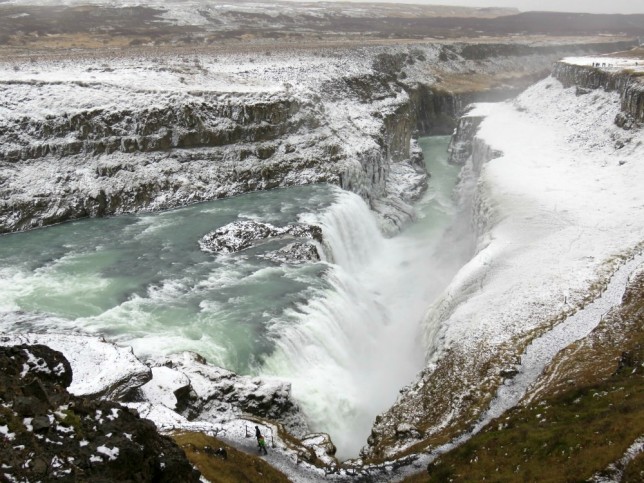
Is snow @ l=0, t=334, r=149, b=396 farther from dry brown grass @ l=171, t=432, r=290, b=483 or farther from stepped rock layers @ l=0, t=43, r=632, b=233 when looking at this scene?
stepped rock layers @ l=0, t=43, r=632, b=233

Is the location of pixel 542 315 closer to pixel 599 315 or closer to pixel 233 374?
pixel 599 315

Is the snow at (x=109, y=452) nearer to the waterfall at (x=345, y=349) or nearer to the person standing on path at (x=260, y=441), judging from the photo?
the person standing on path at (x=260, y=441)

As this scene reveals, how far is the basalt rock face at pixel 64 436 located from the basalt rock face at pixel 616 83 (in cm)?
5666

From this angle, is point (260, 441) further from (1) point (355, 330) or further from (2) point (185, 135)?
(2) point (185, 135)

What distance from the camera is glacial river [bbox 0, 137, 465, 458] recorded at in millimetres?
28422

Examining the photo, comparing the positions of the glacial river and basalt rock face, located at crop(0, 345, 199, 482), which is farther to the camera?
the glacial river

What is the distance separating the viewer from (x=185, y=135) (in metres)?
53.6

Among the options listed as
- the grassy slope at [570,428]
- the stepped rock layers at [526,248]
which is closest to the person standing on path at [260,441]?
the stepped rock layers at [526,248]

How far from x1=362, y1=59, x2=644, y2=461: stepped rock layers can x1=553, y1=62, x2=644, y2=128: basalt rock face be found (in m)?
0.20

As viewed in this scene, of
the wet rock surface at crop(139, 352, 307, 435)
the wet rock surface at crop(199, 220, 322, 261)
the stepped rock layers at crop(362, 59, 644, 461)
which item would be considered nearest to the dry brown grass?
the wet rock surface at crop(139, 352, 307, 435)

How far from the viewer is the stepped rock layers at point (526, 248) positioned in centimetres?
2517

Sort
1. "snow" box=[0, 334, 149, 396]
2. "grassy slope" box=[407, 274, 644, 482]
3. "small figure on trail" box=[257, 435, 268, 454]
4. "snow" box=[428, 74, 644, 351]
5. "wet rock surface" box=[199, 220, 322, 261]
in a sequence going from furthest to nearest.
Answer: "wet rock surface" box=[199, 220, 322, 261] → "snow" box=[428, 74, 644, 351] → "snow" box=[0, 334, 149, 396] → "small figure on trail" box=[257, 435, 268, 454] → "grassy slope" box=[407, 274, 644, 482]

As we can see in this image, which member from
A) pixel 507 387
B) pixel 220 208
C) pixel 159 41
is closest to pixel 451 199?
pixel 220 208

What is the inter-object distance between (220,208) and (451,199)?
104ft
